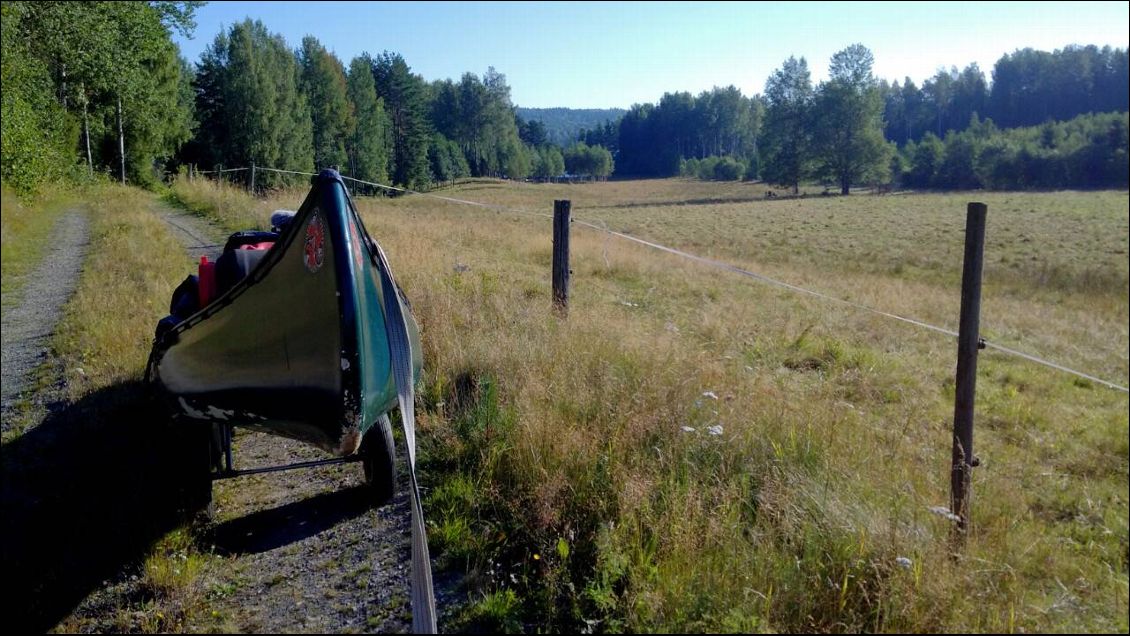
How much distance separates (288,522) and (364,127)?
103 ft

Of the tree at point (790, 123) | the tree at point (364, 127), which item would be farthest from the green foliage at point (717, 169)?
the tree at point (364, 127)

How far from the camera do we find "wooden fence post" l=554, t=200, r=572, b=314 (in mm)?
7289

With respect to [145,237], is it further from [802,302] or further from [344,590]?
[344,590]

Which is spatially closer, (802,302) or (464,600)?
(464,600)

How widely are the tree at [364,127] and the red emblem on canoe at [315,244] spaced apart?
30184 mm

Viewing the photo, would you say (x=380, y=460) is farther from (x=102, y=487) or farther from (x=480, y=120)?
(x=480, y=120)

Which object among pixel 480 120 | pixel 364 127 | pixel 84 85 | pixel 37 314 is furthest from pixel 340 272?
pixel 480 120

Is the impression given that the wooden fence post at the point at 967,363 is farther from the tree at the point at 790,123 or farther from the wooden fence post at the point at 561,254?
the tree at the point at 790,123

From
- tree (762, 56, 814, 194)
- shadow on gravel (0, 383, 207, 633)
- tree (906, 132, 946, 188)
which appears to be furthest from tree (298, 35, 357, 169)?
tree (762, 56, 814, 194)

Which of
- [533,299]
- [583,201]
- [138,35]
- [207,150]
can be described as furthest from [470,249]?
[583,201]

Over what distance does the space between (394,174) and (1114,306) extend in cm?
4056

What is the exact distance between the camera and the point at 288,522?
4293 mm

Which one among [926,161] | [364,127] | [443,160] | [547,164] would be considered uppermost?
[547,164]

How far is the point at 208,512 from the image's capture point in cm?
420
